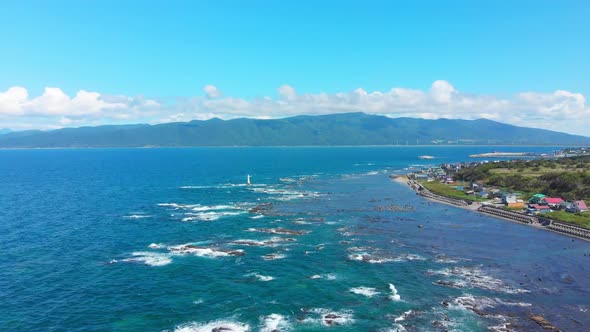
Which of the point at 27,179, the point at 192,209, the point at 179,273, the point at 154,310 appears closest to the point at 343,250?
the point at 179,273

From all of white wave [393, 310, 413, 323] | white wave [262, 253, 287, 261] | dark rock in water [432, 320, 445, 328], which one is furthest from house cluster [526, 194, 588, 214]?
dark rock in water [432, 320, 445, 328]

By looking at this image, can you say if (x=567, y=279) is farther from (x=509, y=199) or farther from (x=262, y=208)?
(x=262, y=208)

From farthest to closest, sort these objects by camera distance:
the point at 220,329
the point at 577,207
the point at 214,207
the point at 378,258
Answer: the point at 214,207 → the point at 577,207 → the point at 378,258 → the point at 220,329

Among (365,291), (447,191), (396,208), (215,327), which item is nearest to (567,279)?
(365,291)

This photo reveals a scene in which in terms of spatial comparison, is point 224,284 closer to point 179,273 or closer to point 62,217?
point 179,273

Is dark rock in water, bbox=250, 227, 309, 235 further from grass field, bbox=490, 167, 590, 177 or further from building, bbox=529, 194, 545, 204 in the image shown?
grass field, bbox=490, 167, 590, 177

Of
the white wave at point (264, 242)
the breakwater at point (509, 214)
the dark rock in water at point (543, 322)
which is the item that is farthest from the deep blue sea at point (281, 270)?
the breakwater at point (509, 214)
